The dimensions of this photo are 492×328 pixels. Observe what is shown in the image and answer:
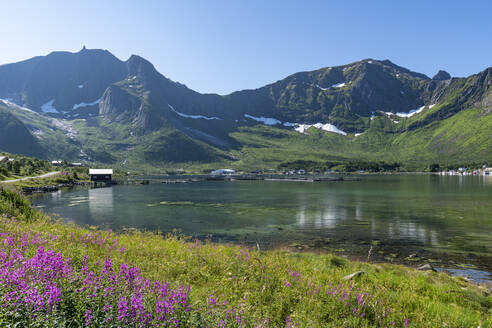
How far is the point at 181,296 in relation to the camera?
23.1 ft

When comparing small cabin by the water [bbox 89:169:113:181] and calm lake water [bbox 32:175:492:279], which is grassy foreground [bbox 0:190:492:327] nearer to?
calm lake water [bbox 32:175:492:279]

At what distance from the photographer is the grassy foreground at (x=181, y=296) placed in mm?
5992

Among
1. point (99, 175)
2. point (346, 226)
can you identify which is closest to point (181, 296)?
point (346, 226)

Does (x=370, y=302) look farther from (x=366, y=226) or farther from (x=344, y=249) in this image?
(x=366, y=226)

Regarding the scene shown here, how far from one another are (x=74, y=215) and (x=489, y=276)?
203 ft

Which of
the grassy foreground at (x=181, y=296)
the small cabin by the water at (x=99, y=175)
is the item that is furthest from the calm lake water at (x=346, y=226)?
the small cabin by the water at (x=99, y=175)

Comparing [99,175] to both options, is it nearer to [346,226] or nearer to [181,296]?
[346,226]

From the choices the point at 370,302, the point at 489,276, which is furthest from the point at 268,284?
the point at 489,276

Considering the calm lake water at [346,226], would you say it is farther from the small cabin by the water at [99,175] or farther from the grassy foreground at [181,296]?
the small cabin by the water at [99,175]

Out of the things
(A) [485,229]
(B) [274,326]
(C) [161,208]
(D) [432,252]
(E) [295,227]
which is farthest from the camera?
(C) [161,208]

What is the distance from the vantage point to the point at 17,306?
567 cm

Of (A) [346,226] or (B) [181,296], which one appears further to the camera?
(A) [346,226]

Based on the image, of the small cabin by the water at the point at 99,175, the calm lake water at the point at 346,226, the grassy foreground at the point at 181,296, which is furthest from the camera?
the small cabin by the water at the point at 99,175

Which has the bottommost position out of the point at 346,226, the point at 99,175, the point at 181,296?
the point at 346,226
